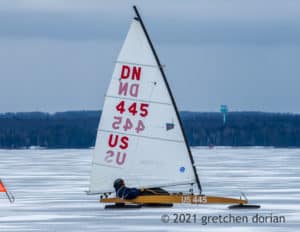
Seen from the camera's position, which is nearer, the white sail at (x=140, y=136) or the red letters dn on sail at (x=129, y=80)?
the red letters dn on sail at (x=129, y=80)

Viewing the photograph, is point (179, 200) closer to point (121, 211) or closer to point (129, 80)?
point (121, 211)

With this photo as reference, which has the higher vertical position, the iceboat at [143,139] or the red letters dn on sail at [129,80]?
the red letters dn on sail at [129,80]

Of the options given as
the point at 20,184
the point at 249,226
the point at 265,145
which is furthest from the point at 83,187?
the point at 265,145

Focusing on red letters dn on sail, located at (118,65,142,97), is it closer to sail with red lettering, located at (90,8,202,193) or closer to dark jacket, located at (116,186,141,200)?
sail with red lettering, located at (90,8,202,193)

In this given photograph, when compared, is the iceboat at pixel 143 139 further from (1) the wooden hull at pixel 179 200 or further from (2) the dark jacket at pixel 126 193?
(2) the dark jacket at pixel 126 193

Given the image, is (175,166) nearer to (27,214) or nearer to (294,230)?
(27,214)

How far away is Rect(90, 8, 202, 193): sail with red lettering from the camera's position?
35969mm

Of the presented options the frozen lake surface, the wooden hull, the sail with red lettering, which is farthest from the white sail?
the frozen lake surface

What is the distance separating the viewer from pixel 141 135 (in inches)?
1432

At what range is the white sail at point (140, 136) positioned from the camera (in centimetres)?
3597

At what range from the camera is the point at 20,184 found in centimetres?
5056

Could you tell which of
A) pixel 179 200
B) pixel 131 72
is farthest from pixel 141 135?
pixel 179 200

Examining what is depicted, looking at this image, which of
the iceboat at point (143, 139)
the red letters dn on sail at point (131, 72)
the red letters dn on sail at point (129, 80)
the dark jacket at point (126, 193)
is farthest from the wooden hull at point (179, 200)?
the red letters dn on sail at point (131, 72)

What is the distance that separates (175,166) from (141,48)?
3.29m
